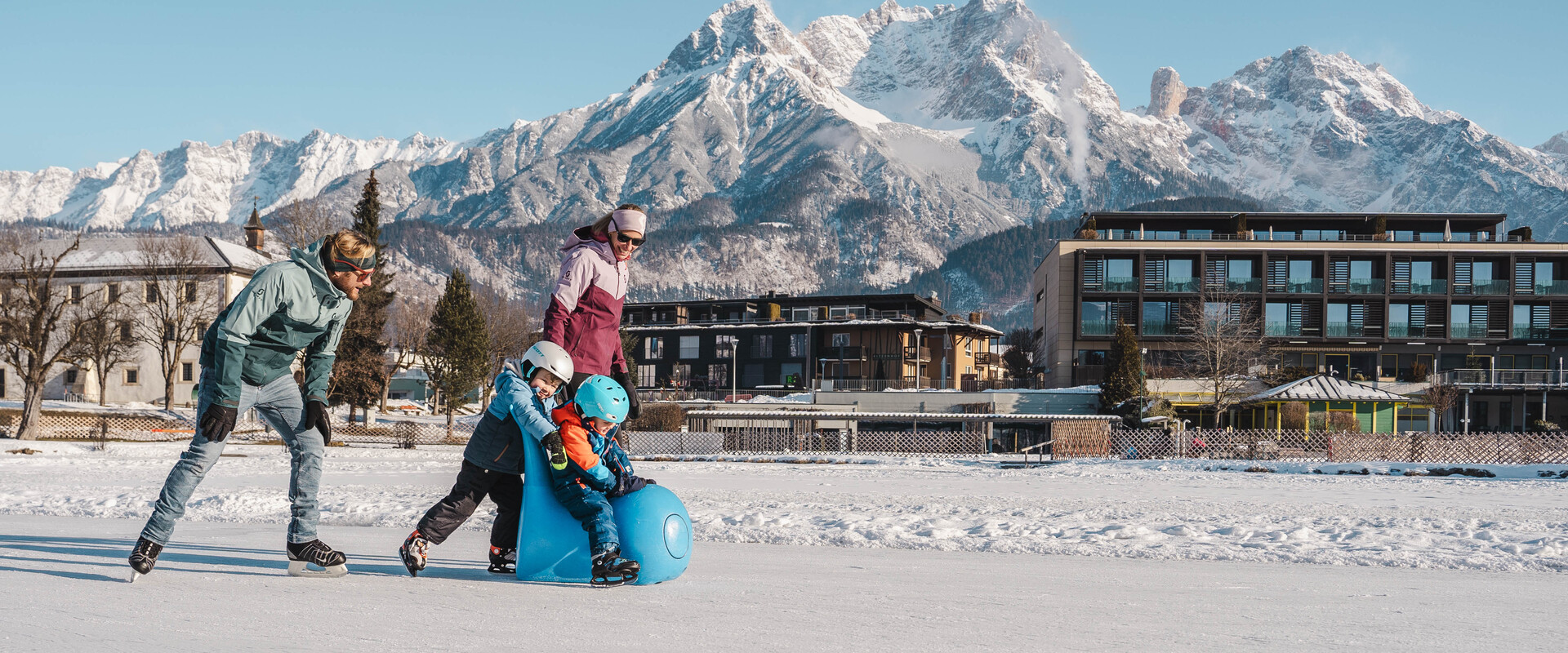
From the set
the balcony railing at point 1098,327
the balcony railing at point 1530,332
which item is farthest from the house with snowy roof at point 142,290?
the balcony railing at point 1530,332

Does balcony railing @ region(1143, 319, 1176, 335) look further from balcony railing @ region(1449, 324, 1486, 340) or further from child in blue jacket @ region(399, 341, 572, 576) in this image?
child in blue jacket @ region(399, 341, 572, 576)

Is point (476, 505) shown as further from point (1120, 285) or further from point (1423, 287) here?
point (1423, 287)

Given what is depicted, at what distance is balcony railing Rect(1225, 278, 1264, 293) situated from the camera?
6588cm

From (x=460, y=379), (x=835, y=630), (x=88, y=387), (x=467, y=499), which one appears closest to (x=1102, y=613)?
(x=835, y=630)

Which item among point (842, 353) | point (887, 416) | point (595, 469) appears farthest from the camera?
point (842, 353)

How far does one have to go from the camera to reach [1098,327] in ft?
219

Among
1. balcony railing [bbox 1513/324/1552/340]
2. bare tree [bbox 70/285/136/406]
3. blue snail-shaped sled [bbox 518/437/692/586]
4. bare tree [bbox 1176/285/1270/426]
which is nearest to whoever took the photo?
blue snail-shaped sled [bbox 518/437/692/586]

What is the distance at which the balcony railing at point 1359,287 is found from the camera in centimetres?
6600

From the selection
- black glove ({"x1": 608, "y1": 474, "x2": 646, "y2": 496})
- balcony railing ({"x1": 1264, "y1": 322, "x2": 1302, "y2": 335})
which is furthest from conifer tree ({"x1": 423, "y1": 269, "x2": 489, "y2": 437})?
black glove ({"x1": 608, "y1": 474, "x2": 646, "y2": 496})

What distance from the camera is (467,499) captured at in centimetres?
586

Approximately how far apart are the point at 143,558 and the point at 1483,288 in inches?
2977

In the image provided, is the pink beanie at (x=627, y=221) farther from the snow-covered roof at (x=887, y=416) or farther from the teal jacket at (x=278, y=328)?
the snow-covered roof at (x=887, y=416)

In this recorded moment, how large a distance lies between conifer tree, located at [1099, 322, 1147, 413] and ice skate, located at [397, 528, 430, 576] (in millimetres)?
49158

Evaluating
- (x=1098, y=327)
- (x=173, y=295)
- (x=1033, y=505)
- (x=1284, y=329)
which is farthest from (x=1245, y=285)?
(x=173, y=295)
